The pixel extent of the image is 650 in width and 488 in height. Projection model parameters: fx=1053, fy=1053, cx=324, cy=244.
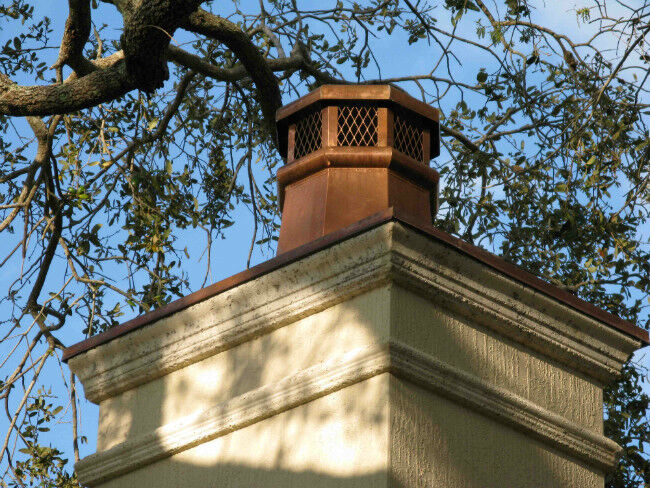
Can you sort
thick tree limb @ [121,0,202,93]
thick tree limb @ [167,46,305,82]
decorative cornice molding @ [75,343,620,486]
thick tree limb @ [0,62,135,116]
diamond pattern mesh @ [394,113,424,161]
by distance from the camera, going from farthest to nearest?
thick tree limb @ [167,46,305,82] < thick tree limb @ [0,62,135,116] < thick tree limb @ [121,0,202,93] < diamond pattern mesh @ [394,113,424,161] < decorative cornice molding @ [75,343,620,486]

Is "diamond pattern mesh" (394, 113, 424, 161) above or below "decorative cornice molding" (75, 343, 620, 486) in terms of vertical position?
above

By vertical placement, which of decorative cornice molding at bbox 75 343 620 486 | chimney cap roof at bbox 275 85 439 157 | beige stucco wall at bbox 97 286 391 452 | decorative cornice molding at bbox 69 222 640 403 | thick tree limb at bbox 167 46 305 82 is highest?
thick tree limb at bbox 167 46 305 82

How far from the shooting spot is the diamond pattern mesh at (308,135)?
4.61 m

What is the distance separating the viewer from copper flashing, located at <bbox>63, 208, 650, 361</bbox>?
3.50m

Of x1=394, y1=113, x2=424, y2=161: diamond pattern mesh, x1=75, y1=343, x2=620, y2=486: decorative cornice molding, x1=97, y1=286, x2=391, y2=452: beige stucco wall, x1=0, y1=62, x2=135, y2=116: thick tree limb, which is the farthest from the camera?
x1=0, y1=62, x2=135, y2=116: thick tree limb

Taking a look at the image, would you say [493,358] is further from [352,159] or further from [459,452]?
[352,159]

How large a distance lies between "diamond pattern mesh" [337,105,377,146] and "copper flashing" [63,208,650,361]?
3.00 feet

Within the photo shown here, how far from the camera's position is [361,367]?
11.0ft

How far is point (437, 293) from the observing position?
353 cm

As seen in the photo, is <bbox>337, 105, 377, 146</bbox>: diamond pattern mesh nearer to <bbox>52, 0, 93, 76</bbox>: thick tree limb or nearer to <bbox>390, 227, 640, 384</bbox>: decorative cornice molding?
<bbox>390, 227, 640, 384</bbox>: decorative cornice molding

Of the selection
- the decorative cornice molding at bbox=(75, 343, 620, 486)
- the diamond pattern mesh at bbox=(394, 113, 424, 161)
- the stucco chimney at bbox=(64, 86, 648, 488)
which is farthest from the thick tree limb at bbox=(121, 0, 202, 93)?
the decorative cornice molding at bbox=(75, 343, 620, 486)

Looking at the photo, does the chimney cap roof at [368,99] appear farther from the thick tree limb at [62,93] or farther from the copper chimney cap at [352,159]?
the thick tree limb at [62,93]

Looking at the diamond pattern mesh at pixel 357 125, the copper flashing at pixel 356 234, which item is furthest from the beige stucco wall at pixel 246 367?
the diamond pattern mesh at pixel 357 125

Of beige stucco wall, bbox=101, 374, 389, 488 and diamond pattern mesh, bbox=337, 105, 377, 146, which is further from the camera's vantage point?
diamond pattern mesh, bbox=337, 105, 377, 146
